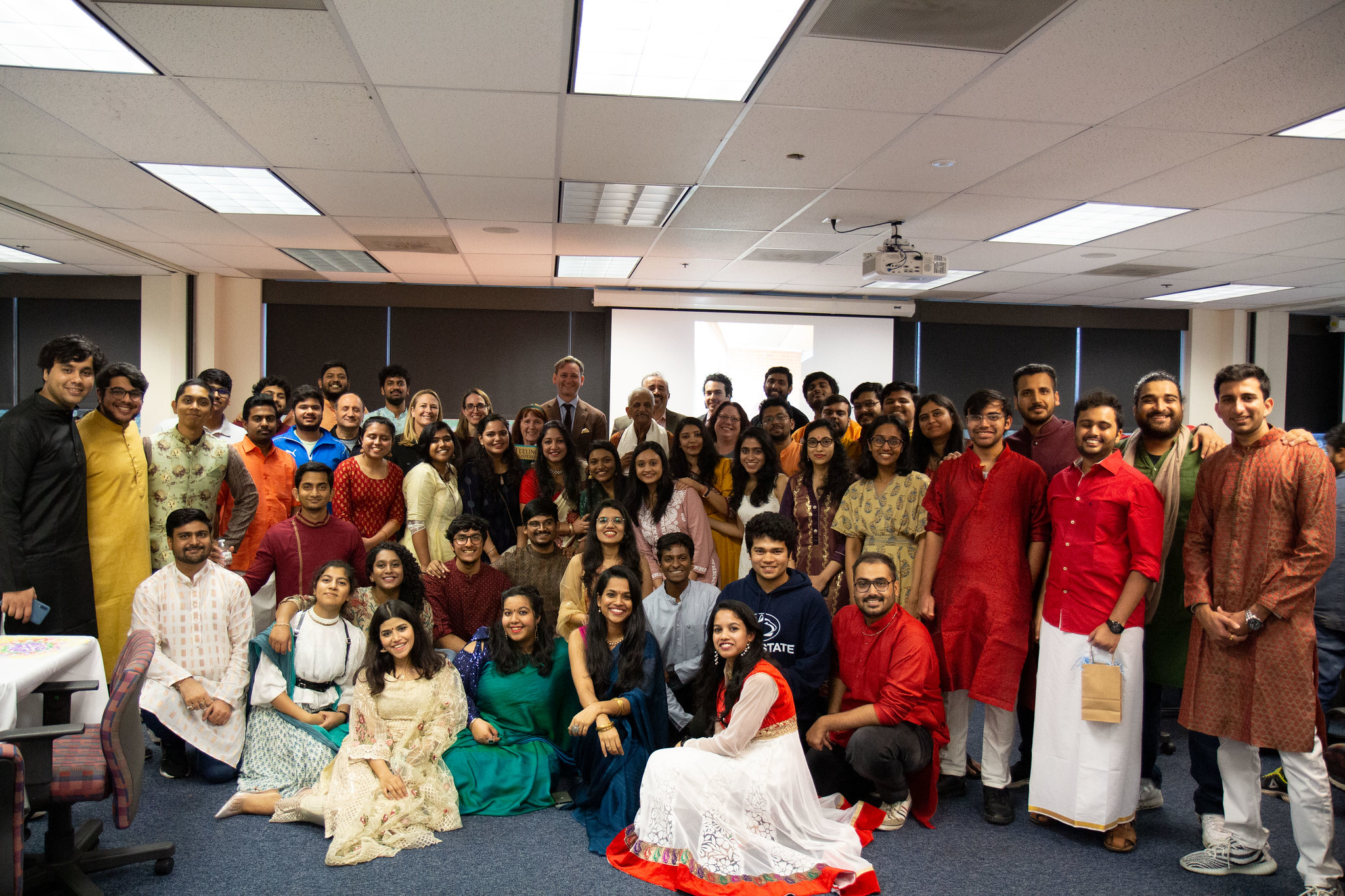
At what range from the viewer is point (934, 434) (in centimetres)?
379

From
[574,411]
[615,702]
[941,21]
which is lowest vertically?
[615,702]

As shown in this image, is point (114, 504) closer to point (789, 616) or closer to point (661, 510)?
point (661, 510)

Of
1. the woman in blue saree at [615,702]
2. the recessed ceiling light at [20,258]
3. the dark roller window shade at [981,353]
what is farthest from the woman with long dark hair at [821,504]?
the recessed ceiling light at [20,258]

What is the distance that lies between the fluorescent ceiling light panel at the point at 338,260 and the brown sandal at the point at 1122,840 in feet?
21.1

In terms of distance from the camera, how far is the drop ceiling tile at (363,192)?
4633 mm

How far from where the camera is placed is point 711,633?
3.09m

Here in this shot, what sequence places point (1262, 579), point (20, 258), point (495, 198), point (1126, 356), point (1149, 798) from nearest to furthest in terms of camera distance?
point (1262, 579)
point (1149, 798)
point (495, 198)
point (20, 258)
point (1126, 356)

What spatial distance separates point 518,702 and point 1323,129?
4.52 meters

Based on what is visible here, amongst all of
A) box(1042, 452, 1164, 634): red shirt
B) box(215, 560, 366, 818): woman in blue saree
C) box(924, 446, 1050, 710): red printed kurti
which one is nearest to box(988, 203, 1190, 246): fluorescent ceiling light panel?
box(924, 446, 1050, 710): red printed kurti

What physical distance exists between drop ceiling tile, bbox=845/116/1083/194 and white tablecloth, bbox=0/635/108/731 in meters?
3.94

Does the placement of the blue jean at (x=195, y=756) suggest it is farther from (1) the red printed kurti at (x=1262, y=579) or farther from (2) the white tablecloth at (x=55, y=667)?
(1) the red printed kurti at (x=1262, y=579)

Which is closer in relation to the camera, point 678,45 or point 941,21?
point 941,21

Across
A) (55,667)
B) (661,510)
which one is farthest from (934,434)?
(55,667)

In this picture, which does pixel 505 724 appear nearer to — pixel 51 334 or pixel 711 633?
pixel 711 633
